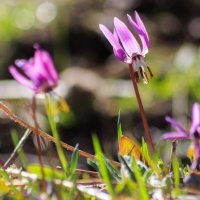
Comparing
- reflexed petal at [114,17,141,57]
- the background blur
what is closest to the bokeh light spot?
the background blur

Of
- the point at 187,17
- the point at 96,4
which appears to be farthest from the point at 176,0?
the point at 96,4

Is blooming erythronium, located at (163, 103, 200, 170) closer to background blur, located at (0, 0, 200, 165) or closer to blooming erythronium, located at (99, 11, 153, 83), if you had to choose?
blooming erythronium, located at (99, 11, 153, 83)

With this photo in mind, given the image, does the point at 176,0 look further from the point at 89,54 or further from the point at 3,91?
the point at 3,91

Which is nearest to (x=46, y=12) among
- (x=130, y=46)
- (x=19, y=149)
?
(x=130, y=46)

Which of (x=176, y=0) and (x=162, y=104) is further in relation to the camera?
(x=176, y=0)

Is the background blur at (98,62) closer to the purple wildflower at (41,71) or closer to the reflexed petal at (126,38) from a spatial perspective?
the reflexed petal at (126,38)
